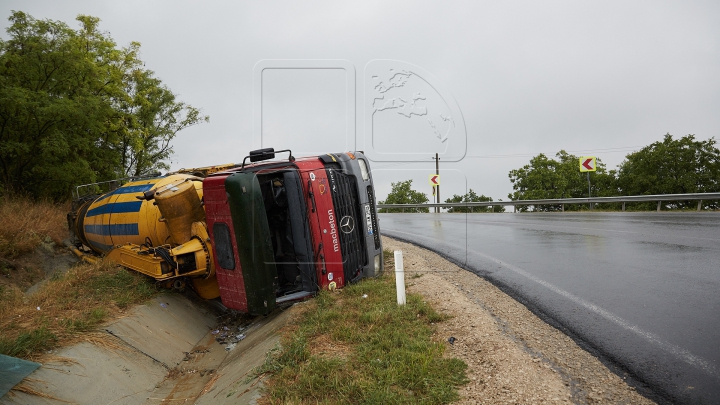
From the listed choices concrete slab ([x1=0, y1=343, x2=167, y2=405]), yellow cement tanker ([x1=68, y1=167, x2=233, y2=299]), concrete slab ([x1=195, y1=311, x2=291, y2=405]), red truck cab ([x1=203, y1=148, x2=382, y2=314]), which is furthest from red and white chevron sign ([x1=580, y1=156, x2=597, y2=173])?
concrete slab ([x1=0, y1=343, x2=167, y2=405])

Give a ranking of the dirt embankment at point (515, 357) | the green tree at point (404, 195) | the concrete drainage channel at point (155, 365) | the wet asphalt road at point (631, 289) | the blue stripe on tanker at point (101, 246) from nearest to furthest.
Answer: the dirt embankment at point (515, 357) → the wet asphalt road at point (631, 289) → the concrete drainage channel at point (155, 365) → the blue stripe on tanker at point (101, 246) → the green tree at point (404, 195)

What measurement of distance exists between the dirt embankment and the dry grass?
11.5 m

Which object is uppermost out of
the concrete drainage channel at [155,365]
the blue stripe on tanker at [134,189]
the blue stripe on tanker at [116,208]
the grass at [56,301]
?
the blue stripe on tanker at [134,189]

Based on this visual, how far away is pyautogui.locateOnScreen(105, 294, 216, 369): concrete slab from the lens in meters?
6.47

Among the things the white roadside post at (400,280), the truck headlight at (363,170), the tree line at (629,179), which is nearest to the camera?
the white roadside post at (400,280)

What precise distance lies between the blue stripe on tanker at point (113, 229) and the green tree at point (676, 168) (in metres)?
26.7

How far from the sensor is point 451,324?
208 inches

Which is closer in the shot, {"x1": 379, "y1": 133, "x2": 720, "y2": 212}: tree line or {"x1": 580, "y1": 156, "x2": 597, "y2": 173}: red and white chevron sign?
{"x1": 580, "y1": 156, "x2": 597, "y2": 173}: red and white chevron sign

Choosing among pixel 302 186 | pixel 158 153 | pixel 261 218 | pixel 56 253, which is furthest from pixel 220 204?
pixel 158 153

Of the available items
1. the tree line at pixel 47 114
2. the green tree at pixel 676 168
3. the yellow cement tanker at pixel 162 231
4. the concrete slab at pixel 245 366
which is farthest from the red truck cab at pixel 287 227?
the green tree at pixel 676 168

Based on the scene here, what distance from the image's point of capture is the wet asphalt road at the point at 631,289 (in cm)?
407

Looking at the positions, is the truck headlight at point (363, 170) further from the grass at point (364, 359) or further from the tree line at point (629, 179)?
the tree line at point (629, 179)

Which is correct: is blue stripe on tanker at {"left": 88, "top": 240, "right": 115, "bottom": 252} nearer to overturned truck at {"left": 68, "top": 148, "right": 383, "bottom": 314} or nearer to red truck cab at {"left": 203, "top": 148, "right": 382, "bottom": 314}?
overturned truck at {"left": 68, "top": 148, "right": 383, "bottom": 314}

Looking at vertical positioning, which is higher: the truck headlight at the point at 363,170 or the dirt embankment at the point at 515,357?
the truck headlight at the point at 363,170
